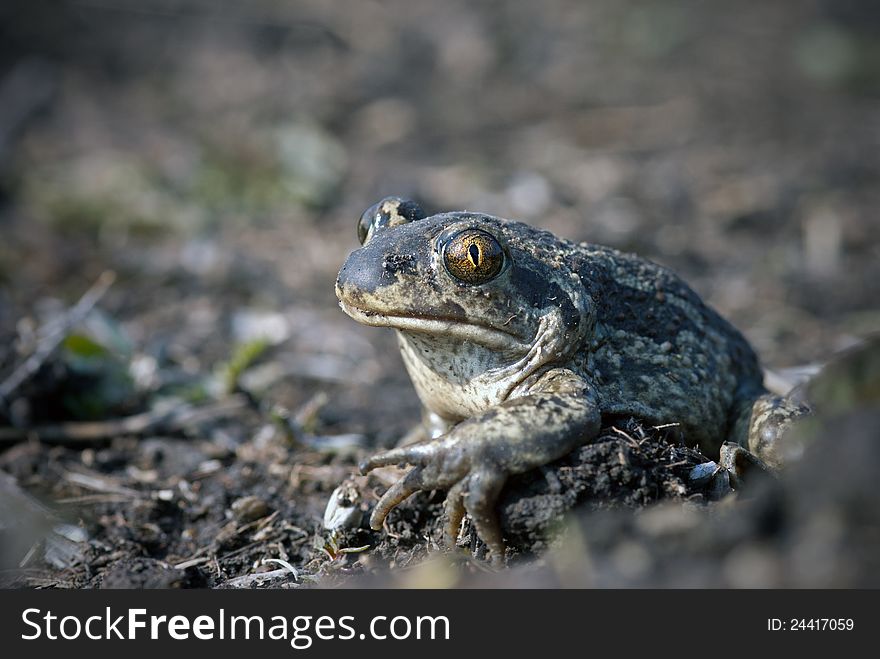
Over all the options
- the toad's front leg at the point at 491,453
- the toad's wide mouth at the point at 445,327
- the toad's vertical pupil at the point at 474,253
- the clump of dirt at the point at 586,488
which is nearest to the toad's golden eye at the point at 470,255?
the toad's vertical pupil at the point at 474,253

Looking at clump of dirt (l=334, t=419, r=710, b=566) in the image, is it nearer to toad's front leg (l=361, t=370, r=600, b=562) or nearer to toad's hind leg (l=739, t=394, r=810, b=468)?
toad's front leg (l=361, t=370, r=600, b=562)

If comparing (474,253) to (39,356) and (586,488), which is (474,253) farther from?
(39,356)

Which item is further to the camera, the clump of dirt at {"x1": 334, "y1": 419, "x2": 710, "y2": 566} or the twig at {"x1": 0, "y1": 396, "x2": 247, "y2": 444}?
the twig at {"x1": 0, "y1": 396, "x2": 247, "y2": 444}

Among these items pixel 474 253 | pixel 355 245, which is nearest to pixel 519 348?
pixel 474 253

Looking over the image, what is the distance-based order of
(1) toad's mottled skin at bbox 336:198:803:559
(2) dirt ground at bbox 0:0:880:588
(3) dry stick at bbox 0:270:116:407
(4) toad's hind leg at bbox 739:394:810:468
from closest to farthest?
(2) dirt ground at bbox 0:0:880:588
(1) toad's mottled skin at bbox 336:198:803:559
(4) toad's hind leg at bbox 739:394:810:468
(3) dry stick at bbox 0:270:116:407

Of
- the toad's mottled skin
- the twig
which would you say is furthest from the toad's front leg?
the twig
